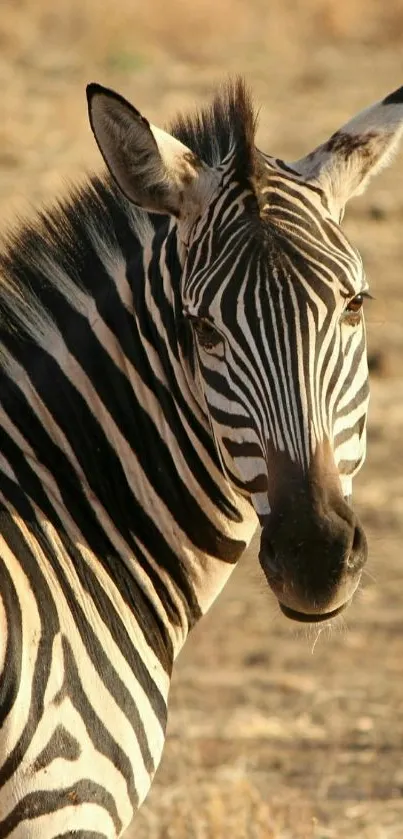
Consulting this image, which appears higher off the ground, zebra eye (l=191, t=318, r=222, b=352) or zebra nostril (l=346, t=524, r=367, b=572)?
zebra eye (l=191, t=318, r=222, b=352)

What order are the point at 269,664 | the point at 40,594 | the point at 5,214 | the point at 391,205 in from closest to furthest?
the point at 40,594 < the point at 269,664 < the point at 5,214 < the point at 391,205

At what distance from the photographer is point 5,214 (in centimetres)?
1380

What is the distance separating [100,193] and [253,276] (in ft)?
2.90

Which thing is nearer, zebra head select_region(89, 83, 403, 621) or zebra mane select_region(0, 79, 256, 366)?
zebra head select_region(89, 83, 403, 621)

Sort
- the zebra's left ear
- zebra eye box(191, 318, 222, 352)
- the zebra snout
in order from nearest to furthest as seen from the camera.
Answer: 1. the zebra snout
2. zebra eye box(191, 318, 222, 352)
3. the zebra's left ear

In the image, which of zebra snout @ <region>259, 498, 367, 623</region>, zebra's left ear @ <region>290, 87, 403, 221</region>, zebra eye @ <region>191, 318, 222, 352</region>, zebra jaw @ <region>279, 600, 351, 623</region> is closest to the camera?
zebra snout @ <region>259, 498, 367, 623</region>

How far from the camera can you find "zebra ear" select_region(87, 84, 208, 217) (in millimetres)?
4051

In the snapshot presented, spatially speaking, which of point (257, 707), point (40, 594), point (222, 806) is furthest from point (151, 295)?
point (257, 707)

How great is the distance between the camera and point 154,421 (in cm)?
441

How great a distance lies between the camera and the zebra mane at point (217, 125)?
4.43m

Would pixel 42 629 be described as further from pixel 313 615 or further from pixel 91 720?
pixel 313 615

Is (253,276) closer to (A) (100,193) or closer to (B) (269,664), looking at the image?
(A) (100,193)

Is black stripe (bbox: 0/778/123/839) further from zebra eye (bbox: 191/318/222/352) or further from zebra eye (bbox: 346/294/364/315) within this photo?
→ zebra eye (bbox: 346/294/364/315)

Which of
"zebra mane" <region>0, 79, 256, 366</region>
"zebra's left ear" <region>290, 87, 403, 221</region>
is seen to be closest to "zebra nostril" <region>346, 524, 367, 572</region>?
"zebra's left ear" <region>290, 87, 403, 221</region>
